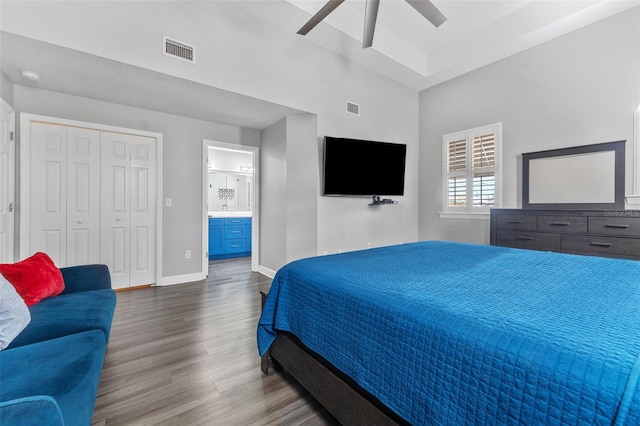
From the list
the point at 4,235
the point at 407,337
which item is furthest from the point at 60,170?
the point at 407,337

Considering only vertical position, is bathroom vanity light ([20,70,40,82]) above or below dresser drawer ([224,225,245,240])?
above

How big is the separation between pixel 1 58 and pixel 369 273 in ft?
12.0

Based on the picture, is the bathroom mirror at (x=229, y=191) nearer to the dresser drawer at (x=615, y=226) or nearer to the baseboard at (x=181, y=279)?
the baseboard at (x=181, y=279)

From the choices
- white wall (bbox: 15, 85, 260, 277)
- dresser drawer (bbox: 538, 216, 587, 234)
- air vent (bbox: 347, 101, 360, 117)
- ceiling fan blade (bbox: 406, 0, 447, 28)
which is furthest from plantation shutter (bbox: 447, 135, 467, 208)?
white wall (bbox: 15, 85, 260, 277)

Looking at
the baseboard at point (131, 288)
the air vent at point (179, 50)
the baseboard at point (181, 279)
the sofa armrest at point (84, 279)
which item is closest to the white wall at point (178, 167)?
the baseboard at point (181, 279)

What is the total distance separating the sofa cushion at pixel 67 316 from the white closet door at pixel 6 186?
5.69 feet

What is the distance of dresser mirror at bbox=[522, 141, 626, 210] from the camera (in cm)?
317

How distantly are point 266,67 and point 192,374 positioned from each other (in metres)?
3.20

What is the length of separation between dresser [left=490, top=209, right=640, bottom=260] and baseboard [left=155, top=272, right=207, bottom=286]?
13.4 feet

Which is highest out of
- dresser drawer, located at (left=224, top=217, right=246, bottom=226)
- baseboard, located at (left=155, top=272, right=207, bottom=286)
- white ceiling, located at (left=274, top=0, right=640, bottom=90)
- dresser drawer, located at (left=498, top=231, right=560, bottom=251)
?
white ceiling, located at (left=274, top=0, right=640, bottom=90)

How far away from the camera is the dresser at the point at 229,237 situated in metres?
5.79

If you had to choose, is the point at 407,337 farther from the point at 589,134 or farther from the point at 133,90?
the point at 589,134

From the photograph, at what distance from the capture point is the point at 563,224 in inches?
124

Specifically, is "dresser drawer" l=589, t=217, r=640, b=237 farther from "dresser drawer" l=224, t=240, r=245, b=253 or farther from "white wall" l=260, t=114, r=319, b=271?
"dresser drawer" l=224, t=240, r=245, b=253
